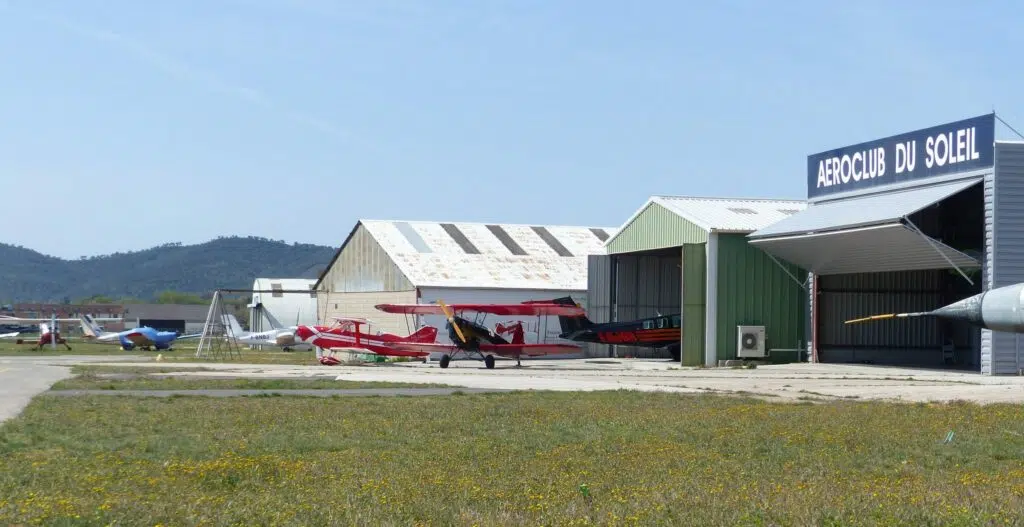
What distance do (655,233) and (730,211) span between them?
3.28 m

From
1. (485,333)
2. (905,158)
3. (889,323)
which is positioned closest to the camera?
(905,158)

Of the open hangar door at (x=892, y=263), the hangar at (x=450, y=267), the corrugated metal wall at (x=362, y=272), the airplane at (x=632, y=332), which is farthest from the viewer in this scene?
the corrugated metal wall at (x=362, y=272)

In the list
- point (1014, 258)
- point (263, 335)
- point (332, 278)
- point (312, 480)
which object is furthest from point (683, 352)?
point (263, 335)

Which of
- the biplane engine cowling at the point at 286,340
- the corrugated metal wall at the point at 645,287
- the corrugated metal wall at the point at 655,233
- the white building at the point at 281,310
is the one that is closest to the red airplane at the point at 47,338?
the biplane engine cowling at the point at 286,340

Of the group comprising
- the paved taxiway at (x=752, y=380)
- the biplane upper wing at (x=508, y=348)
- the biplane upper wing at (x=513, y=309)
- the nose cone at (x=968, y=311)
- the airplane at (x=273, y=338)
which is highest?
the nose cone at (x=968, y=311)

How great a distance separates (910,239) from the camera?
1371 inches

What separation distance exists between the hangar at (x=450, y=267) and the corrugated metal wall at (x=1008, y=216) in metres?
23.6

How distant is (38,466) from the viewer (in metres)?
12.4

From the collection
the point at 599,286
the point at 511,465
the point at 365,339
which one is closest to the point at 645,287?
the point at 599,286

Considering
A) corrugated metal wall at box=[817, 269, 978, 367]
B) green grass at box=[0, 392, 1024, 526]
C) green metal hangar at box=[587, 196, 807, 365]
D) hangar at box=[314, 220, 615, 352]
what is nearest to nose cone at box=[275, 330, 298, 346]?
hangar at box=[314, 220, 615, 352]

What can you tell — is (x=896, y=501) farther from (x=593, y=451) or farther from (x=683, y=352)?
(x=683, y=352)

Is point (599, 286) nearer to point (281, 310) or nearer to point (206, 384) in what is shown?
point (206, 384)

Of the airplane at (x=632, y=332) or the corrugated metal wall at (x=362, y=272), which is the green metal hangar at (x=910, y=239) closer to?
the airplane at (x=632, y=332)

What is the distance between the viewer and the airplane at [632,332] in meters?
48.6
